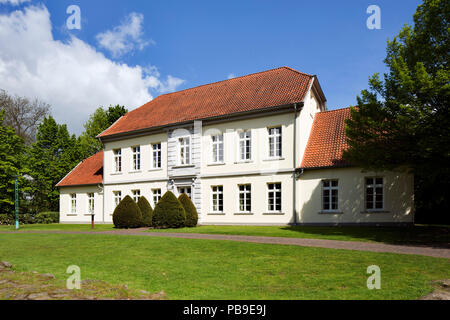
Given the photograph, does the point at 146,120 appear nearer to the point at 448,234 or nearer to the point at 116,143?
the point at 116,143

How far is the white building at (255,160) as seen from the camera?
20.1 metres

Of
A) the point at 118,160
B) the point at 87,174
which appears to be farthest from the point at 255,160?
the point at 87,174

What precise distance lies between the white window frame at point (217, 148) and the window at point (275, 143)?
11.4 ft

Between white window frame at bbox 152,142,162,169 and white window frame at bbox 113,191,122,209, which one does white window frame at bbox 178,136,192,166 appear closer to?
white window frame at bbox 152,142,162,169

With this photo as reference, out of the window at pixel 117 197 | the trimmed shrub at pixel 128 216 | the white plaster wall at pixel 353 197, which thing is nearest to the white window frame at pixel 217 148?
Answer: the white plaster wall at pixel 353 197

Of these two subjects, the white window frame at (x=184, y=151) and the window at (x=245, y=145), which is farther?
the white window frame at (x=184, y=151)

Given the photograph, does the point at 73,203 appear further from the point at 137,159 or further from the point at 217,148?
the point at 217,148

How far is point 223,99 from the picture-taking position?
25.9m

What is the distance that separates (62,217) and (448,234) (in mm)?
31149

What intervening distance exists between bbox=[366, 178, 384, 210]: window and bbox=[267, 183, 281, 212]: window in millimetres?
5081

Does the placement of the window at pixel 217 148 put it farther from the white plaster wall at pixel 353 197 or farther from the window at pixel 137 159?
the window at pixel 137 159

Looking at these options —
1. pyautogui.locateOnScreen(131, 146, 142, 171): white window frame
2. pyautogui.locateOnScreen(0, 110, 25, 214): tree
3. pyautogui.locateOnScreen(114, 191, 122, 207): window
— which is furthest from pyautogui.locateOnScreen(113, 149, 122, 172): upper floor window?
pyautogui.locateOnScreen(0, 110, 25, 214): tree
